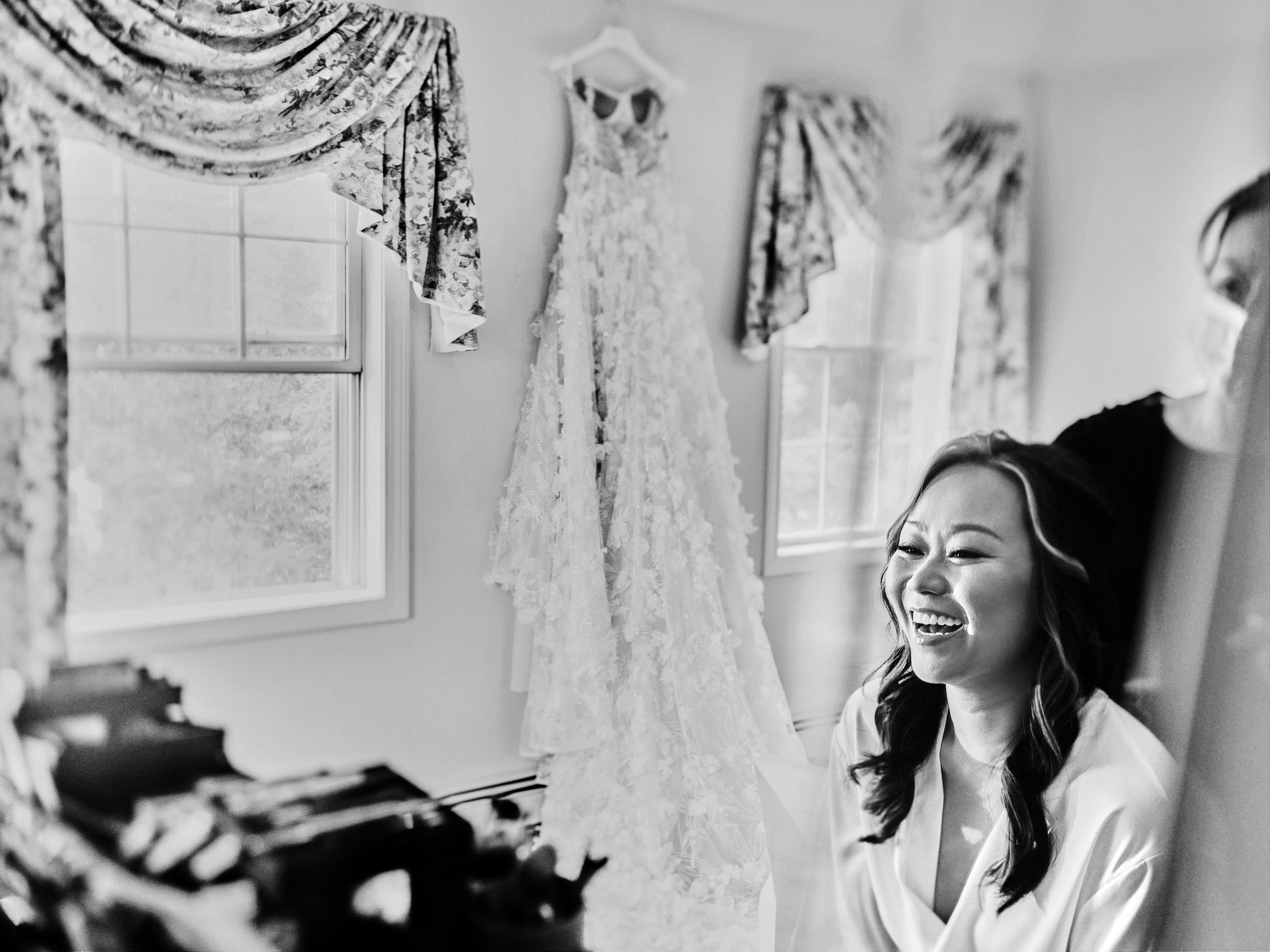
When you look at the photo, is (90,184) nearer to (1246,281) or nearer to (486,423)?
(486,423)

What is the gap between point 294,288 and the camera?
1360mm

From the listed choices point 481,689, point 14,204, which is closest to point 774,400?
point 481,689

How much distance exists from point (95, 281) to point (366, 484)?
42 centimetres

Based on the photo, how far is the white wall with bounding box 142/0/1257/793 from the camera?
1.25 m

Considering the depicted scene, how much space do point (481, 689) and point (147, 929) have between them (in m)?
0.53

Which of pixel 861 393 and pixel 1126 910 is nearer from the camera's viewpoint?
pixel 1126 910

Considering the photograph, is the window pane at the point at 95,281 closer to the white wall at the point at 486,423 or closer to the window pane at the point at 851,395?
the white wall at the point at 486,423

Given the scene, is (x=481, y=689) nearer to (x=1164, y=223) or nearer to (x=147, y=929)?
(x=147, y=929)

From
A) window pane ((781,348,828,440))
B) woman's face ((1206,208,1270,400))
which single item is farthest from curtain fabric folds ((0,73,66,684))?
woman's face ((1206,208,1270,400))

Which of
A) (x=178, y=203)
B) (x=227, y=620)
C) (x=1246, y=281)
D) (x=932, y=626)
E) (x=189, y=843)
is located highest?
(x=178, y=203)

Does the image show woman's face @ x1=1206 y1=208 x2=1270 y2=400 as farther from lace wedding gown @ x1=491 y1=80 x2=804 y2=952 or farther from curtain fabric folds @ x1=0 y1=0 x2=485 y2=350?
curtain fabric folds @ x1=0 y1=0 x2=485 y2=350

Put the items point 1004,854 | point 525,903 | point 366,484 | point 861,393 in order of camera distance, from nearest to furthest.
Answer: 1. point 1004,854
2. point 861,393
3. point 366,484
4. point 525,903

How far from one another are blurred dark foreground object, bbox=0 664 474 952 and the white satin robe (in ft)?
2.23

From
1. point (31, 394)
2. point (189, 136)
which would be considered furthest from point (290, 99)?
point (31, 394)
